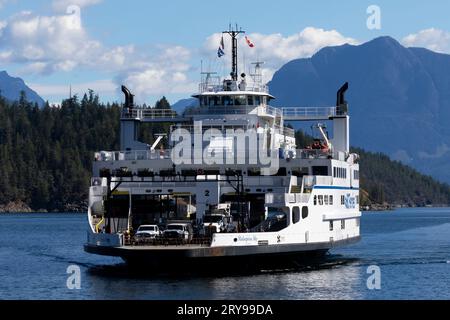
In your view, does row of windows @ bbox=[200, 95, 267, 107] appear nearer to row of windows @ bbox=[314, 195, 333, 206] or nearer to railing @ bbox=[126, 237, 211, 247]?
row of windows @ bbox=[314, 195, 333, 206]

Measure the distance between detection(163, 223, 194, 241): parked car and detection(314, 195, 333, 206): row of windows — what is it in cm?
710

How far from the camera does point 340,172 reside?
58125mm

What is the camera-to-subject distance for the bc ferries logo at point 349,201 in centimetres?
6031

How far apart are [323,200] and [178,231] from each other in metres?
9.29

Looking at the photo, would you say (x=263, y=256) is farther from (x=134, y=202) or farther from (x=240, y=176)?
(x=134, y=202)

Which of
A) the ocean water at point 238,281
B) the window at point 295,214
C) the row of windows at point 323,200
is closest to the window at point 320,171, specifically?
the row of windows at point 323,200

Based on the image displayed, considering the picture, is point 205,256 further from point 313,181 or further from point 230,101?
point 230,101

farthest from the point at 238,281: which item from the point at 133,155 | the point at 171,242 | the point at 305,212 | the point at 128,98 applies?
the point at 128,98

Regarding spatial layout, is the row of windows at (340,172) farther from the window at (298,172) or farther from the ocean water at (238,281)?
the ocean water at (238,281)

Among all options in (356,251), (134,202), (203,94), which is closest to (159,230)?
(134,202)

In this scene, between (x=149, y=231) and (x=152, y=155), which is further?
(x=152, y=155)

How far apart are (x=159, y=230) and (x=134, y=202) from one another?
4.08m

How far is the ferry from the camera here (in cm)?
4784

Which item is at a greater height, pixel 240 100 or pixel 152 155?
pixel 240 100
